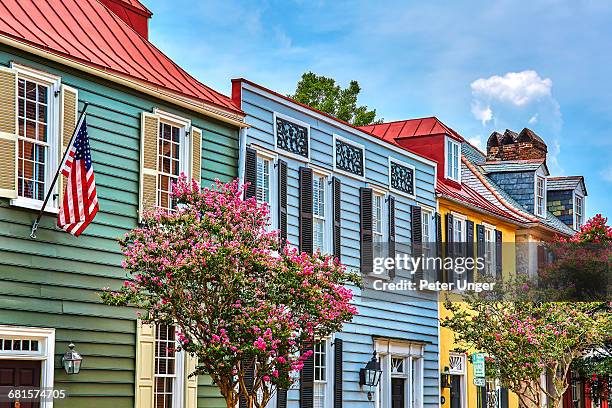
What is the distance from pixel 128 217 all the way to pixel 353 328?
8.41 m

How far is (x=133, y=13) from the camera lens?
2073 centimetres

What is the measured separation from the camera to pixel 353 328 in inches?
961

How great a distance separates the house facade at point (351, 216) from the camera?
854 inches

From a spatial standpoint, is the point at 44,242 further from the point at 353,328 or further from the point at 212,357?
the point at 353,328

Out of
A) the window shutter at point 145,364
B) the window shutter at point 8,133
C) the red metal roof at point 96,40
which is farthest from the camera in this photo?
the window shutter at point 145,364

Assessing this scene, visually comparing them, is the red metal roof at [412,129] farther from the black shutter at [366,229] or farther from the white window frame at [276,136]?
the white window frame at [276,136]

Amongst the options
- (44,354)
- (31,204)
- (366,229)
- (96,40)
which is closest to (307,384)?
(366,229)

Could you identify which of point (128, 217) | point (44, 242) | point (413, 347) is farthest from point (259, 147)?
point (413, 347)

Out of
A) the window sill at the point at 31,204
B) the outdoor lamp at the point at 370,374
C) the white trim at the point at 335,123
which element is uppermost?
the white trim at the point at 335,123

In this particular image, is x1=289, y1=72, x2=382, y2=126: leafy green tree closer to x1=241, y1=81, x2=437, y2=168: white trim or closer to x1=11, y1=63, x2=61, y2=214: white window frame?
x1=241, y1=81, x2=437, y2=168: white trim

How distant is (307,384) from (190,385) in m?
4.57

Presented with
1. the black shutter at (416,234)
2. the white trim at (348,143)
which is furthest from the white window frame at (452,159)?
the white trim at (348,143)

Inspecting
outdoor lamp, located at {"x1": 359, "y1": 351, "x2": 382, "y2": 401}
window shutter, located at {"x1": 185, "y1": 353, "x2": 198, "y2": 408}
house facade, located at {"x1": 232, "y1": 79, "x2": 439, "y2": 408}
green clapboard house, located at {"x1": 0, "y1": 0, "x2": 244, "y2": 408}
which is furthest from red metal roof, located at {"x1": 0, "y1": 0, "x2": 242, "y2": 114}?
outdoor lamp, located at {"x1": 359, "y1": 351, "x2": 382, "y2": 401}

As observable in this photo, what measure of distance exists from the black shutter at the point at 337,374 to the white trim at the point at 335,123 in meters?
4.74
